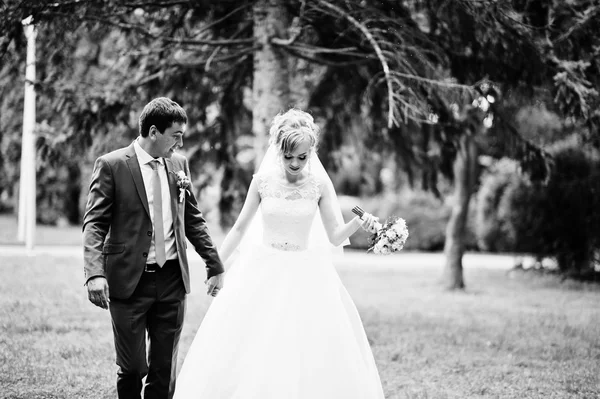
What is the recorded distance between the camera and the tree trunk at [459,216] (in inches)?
478

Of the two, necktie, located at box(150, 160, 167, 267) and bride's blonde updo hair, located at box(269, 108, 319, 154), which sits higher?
bride's blonde updo hair, located at box(269, 108, 319, 154)

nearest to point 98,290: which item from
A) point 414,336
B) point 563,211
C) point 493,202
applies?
point 414,336

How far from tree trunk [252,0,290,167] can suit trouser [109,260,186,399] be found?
11.3 feet

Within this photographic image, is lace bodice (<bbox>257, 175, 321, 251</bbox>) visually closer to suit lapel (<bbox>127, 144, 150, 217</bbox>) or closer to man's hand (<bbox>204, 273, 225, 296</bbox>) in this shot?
man's hand (<bbox>204, 273, 225, 296</bbox>)

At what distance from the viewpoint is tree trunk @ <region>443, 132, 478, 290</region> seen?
12148 millimetres

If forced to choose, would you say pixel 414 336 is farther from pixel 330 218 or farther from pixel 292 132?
pixel 292 132

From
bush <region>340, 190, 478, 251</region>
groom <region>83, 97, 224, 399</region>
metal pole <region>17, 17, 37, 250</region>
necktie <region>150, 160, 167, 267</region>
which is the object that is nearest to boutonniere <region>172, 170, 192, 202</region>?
groom <region>83, 97, 224, 399</region>

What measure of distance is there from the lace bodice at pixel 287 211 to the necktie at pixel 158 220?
92 centimetres

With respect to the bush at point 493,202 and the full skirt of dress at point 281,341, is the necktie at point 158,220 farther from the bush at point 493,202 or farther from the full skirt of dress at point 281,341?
the bush at point 493,202

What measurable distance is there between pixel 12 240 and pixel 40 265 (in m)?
6.43

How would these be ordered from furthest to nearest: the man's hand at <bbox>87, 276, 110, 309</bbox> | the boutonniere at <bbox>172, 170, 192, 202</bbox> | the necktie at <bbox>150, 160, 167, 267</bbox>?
the boutonniere at <bbox>172, 170, 192, 202</bbox> → the necktie at <bbox>150, 160, 167, 267</bbox> → the man's hand at <bbox>87, 276, 110, 309</bbox>

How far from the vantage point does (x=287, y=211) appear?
4.58m

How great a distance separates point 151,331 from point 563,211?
11.6m

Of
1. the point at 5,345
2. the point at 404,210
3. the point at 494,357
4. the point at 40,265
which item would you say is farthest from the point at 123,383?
the point at 404,210
